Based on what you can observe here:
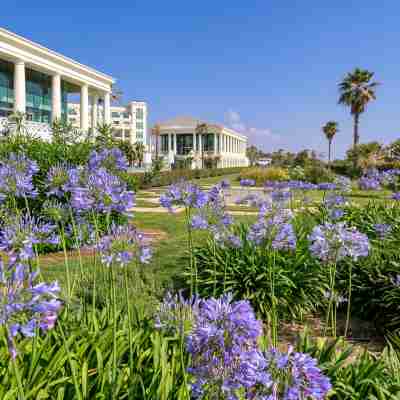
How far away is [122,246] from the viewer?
7.06ft

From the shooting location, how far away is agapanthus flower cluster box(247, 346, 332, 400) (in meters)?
1.29

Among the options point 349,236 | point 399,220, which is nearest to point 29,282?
point 349,236

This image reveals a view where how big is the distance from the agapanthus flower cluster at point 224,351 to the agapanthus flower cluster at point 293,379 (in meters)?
0.04

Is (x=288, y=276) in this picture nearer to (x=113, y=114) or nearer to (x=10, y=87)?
(x=10, y=87)

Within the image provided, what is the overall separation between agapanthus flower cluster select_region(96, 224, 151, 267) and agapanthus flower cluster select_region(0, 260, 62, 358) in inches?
28.7

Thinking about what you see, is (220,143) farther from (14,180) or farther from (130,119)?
(14,180)

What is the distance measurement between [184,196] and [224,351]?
146 centimetres

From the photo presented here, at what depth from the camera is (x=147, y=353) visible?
2.65 metres

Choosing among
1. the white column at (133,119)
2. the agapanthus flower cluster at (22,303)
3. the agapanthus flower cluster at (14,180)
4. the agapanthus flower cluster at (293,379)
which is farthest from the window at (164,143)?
the agapanthus flower cluster at (293,379)

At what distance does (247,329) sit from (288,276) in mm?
4273

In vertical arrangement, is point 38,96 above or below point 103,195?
above

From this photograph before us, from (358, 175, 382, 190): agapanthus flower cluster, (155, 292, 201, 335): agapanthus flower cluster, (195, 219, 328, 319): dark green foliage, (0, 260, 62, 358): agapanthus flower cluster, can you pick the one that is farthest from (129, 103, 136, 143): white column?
(0, 260, 62, 358): agapanthus flower cluster

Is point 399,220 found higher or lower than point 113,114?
lower

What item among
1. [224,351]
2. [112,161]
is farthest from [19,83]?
[224,351]
